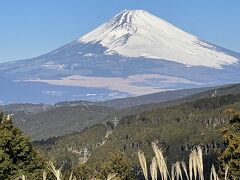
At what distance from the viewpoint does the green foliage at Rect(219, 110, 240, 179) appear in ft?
126

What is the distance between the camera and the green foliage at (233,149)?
38550mm

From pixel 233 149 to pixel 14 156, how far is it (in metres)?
17.5

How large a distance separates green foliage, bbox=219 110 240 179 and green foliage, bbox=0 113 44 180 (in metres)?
14.1

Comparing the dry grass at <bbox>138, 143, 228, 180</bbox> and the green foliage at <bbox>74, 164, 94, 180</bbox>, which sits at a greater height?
the dry grass at <bbox>138, 143, 228, 180</bbox>

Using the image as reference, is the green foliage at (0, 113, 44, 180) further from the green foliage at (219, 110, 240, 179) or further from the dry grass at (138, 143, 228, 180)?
the dry grass at (138, 143, 228, 180)

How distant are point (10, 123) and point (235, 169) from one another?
71.3 ft

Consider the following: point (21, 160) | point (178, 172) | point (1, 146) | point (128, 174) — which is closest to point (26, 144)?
point (21, 160)

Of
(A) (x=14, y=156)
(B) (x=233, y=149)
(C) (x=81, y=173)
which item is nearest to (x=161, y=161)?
(B) (x=233, y=149)

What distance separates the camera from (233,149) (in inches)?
1587

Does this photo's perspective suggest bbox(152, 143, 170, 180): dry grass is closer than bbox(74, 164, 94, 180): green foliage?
Yes

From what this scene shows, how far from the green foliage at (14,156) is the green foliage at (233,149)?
14084mm

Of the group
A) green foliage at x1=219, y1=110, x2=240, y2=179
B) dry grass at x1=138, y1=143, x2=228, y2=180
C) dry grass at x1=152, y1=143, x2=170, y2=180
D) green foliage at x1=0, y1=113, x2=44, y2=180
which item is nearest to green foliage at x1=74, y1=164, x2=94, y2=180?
green foliage at x1=0, y1=113, x2=44, y2=180

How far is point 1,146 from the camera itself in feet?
152

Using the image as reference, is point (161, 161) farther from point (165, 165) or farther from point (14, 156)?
point (14, 156)
